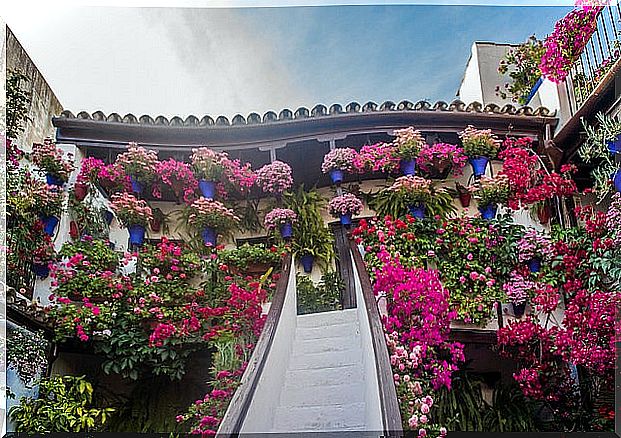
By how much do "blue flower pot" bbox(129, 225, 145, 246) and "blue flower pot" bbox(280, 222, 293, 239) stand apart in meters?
1.56

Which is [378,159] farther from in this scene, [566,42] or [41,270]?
[41,270]

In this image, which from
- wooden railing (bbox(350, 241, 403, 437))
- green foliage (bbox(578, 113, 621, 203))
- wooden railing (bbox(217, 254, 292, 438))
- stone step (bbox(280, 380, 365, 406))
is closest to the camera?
wooden railing (bbox(350, 241, 403, 437))

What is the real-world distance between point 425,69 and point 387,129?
2.37 m

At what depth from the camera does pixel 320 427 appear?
449cm

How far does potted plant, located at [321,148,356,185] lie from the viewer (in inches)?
265

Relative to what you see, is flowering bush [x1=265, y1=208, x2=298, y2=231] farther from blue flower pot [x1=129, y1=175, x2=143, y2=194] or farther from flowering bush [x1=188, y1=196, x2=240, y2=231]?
blue flower pot [x1=129, y1=175, x2=143, y2=194]

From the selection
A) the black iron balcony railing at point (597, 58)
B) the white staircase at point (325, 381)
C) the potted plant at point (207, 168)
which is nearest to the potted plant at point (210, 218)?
the potted plant at point (207, 168)

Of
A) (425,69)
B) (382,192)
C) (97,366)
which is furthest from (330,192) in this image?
(97,366)

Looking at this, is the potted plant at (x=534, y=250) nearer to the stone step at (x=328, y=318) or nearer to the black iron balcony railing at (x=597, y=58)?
the black iron balcony railing at (x=597, y=58)

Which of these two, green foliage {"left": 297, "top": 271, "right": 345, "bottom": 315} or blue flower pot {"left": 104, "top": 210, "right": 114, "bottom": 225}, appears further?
blue flower pot {"left": 104, "top": 210, "right": 114, "bottom": 225}

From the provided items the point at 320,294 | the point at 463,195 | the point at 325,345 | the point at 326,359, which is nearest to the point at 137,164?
the point at 320,294

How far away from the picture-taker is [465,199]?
7.34m

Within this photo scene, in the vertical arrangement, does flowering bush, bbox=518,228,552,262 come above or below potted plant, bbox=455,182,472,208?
below

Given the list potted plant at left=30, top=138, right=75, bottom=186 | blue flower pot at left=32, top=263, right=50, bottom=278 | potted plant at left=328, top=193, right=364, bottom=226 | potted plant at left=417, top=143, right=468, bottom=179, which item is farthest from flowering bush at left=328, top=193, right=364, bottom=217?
blue flower pot at left=32, top=263, right=50, bottom=278
